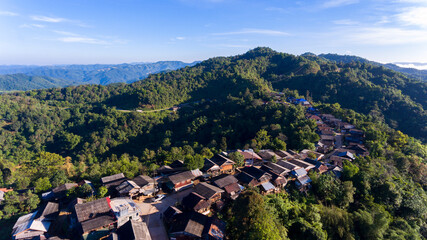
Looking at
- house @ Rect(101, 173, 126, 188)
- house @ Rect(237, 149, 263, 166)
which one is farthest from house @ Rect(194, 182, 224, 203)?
house @ Rect(237, 149, 263, 166)

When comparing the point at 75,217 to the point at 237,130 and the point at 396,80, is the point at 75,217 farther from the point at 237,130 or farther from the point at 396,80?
the point at 396,80

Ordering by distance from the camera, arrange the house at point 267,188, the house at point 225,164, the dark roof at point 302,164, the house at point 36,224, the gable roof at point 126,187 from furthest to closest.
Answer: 1. the house at point 225,164
2. the dark roof at point 302,164
3. the house at point 267,188
4. the gable roof at point 126,187
5. the house at point 36,224

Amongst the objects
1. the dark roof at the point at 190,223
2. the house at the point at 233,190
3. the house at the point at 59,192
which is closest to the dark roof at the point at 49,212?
the house at the point at 59,192

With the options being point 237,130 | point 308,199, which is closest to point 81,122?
point 237,130

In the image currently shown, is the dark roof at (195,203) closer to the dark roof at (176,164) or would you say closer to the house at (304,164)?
the dark roof at (176,164)

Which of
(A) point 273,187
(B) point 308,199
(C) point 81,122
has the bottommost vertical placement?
(C) point 81,122

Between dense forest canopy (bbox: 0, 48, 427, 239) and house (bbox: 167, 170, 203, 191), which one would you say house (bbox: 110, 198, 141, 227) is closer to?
house (bbox: 167, 170, 203, 191)

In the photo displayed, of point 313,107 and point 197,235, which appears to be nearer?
point 197,235

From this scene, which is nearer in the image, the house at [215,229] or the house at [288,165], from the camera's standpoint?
the house at [215,229]
